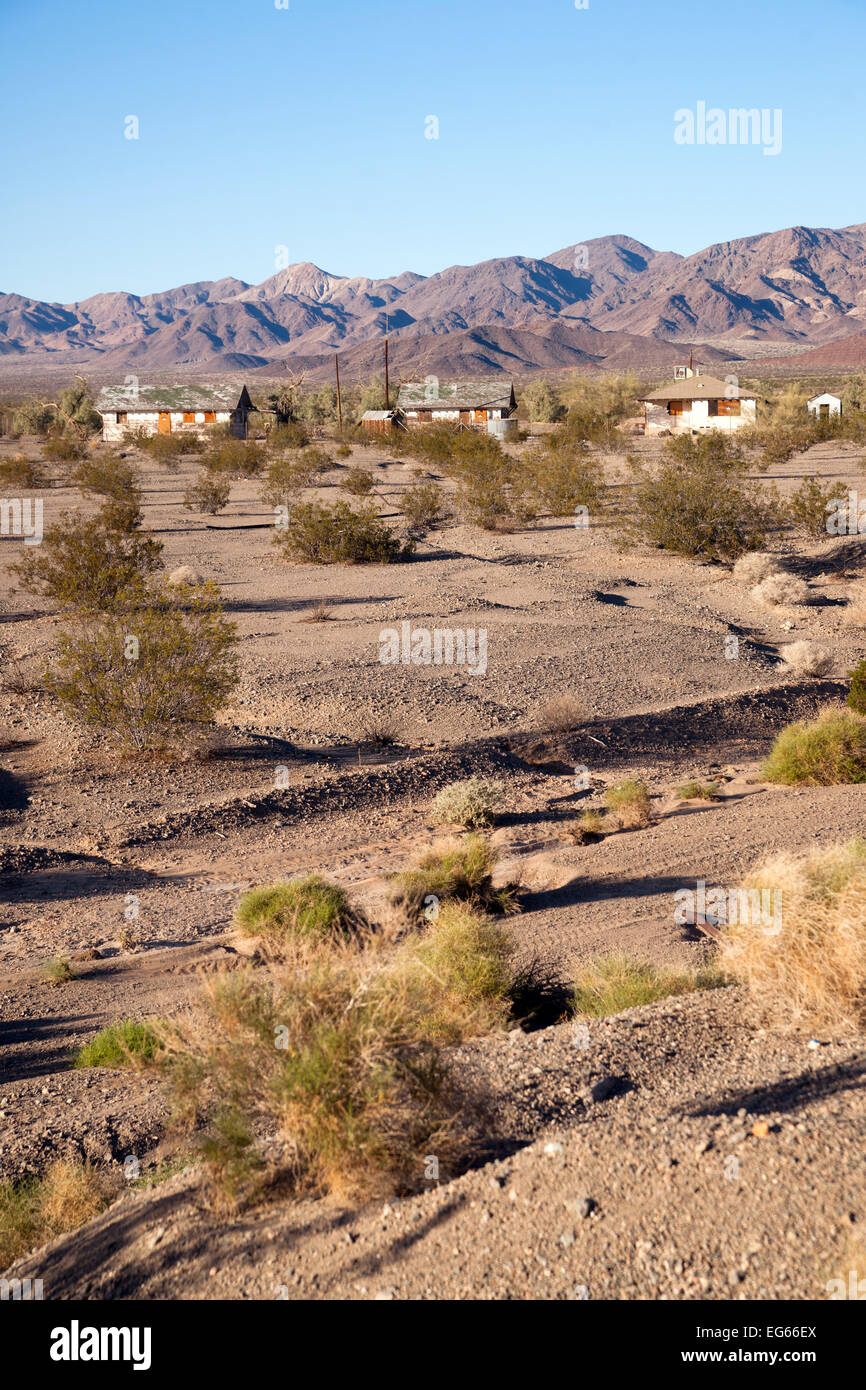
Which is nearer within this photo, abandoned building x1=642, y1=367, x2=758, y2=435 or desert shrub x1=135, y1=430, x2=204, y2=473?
desert shrub x1=135, y1=430, x2=204, y2=473

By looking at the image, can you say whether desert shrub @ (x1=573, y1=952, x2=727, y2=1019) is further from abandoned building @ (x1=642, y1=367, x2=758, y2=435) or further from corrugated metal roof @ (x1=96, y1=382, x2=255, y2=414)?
corrugated metal roof @ (x1=96, y1=382, x2=255, y2=414)

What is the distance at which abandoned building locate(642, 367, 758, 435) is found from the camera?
208 feet

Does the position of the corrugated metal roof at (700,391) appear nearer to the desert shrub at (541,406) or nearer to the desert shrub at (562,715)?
the desert shrub at (541,406)

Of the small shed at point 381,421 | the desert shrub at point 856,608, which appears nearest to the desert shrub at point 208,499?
the desert shrub at point 856,608

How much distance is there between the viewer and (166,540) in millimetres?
29359

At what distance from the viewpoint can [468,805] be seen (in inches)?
457

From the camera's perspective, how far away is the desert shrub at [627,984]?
22.0 ft

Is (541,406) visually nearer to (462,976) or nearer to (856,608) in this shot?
(856,608)

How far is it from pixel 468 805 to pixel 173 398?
62074 millimetres

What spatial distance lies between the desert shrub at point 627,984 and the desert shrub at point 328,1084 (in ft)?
6.77

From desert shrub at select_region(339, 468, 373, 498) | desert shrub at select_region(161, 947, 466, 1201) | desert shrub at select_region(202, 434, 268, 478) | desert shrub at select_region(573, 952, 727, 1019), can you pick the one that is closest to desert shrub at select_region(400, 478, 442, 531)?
desert shrub at select_region(339, 468, 373, 498)

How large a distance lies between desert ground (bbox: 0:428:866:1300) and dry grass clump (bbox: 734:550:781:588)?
1.37 feet

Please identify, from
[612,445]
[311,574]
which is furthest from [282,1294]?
[612,445]
